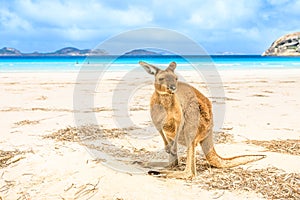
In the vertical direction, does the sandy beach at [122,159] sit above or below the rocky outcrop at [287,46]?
below

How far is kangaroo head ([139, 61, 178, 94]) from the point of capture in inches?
110

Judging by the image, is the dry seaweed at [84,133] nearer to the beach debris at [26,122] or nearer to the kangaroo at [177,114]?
the beach debris at [26,122]

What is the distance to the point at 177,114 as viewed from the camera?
299cm

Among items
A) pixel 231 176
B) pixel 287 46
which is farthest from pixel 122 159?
pixel 287 46

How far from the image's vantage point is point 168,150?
10.9 ft

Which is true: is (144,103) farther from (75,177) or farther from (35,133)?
(75,177)

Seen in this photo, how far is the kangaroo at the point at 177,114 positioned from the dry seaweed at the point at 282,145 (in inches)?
49.8

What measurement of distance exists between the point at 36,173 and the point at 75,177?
41 centimetres

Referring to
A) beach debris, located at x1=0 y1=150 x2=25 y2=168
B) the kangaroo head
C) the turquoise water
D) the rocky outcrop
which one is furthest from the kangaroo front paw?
the rocky outcrop

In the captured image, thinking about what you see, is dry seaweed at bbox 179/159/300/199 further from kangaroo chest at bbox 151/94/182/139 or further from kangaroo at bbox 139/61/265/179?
kangaroo chest at bbox 151/94/182/139

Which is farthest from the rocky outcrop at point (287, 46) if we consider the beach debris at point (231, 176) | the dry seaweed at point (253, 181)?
the dry seaweed at point (253, 181)

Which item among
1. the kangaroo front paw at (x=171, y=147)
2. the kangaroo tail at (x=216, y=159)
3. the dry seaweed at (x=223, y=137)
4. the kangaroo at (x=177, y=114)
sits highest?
the kangaroo at (x=177, y=114)

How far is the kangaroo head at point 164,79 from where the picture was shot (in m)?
2.81

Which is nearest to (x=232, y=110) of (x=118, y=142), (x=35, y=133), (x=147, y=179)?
(x=118, y=142)
